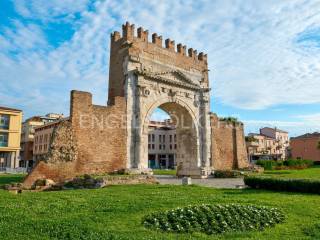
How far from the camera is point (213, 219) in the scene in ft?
20.9

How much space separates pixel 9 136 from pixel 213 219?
41.2 m

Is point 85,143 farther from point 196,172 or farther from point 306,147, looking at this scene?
point 306,147

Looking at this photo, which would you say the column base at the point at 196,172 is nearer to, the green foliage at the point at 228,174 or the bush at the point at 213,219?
the green foliage at the point at 228,174

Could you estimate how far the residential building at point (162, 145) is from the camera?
222 feet

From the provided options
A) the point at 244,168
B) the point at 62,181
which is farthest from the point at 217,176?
the point at 62,181

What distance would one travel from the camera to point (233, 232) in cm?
589

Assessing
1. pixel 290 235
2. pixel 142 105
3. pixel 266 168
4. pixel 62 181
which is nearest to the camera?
pixel 290 235

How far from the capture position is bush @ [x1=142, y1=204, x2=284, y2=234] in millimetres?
6037

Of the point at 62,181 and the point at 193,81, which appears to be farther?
the point at 193,81

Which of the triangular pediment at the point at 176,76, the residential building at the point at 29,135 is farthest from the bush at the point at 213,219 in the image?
the residential building at the point at 29,135

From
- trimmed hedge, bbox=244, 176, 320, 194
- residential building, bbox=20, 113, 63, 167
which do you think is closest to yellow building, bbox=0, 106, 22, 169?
residential building, bbox=20, 113, 63, 167

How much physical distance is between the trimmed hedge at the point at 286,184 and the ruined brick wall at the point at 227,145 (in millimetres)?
10122

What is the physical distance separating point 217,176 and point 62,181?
11.3m

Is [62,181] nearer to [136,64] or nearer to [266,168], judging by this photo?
[136,64]
